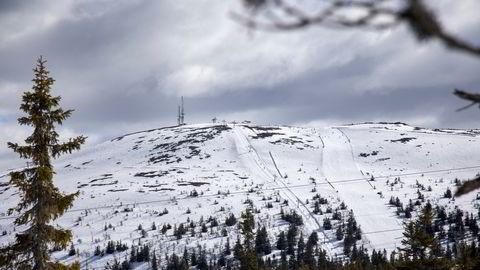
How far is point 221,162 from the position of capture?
134 metres

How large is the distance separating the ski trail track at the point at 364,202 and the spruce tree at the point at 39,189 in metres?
62.7

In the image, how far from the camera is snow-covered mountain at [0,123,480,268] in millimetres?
80250

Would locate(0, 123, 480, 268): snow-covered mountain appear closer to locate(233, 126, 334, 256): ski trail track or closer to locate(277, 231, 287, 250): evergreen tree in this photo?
locate(233, 126, 334, 256): ski trail track

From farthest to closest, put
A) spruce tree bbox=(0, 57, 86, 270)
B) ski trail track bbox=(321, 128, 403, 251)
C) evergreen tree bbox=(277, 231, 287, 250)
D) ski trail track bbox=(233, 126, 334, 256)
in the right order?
ski trail track bbox=(233, 126, 334, 256)
ski trail track bbox=(321, 128, 403, 251)
evergreen tree bbox=(277, 231, 287, 250)
spruce tree bbox=(0, 57, 86, 270)

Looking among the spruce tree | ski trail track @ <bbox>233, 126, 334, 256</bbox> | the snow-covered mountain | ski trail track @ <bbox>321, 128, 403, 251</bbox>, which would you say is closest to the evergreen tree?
the snow-covered mountain

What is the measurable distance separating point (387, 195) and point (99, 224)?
5373 centimetres

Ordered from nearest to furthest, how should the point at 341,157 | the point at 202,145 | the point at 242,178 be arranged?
the point at 242,178 → the point at 341,157 → the point at 202,145

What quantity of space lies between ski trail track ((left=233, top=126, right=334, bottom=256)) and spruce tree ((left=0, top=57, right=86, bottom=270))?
61.6 m

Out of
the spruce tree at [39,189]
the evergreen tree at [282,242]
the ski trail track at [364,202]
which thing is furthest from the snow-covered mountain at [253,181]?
the spruce tree at [39,189]

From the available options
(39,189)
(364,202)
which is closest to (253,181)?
(364,202)

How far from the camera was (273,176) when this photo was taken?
113188mm

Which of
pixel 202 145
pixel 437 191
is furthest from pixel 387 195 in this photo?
pixel 202 145

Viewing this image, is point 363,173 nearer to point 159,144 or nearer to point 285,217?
point 285,217

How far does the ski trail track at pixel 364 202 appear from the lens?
248ft
